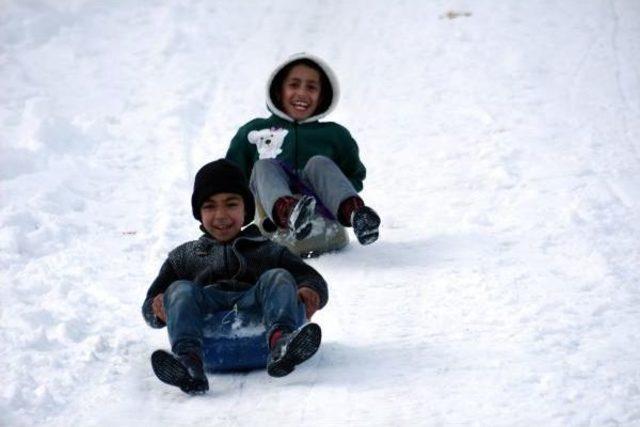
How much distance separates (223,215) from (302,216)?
0.85 m

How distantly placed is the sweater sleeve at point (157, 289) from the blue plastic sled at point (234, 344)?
216 millimetres

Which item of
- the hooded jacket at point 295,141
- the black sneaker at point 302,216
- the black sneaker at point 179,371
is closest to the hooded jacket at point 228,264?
the black sneaker at point 179,371

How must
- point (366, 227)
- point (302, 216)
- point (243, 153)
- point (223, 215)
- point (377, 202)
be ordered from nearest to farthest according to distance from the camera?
point (223, 215)
point (302, 216)
point (366, 227)
point (243, 153)
point (377, 202)

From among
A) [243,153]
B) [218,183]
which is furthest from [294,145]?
[218,183]

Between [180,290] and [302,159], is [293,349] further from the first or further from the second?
[302,159]

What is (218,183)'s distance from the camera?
3832 millimetres

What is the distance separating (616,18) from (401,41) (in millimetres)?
2223

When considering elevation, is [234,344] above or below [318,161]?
below

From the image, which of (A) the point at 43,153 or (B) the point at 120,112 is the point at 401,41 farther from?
(A) the point at 43,153

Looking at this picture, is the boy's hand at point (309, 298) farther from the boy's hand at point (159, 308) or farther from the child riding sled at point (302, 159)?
the child riding sled at point (302, 159)

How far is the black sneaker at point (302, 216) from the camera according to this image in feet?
15.1

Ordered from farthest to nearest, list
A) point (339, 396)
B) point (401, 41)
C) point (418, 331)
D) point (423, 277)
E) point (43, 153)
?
point (401, 41) < point (43, 153) < point (423, 277) < point (418, 331) < point (339, 396)

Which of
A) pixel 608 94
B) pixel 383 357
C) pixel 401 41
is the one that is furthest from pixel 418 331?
pixel 401 41

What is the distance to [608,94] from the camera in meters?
7.62
